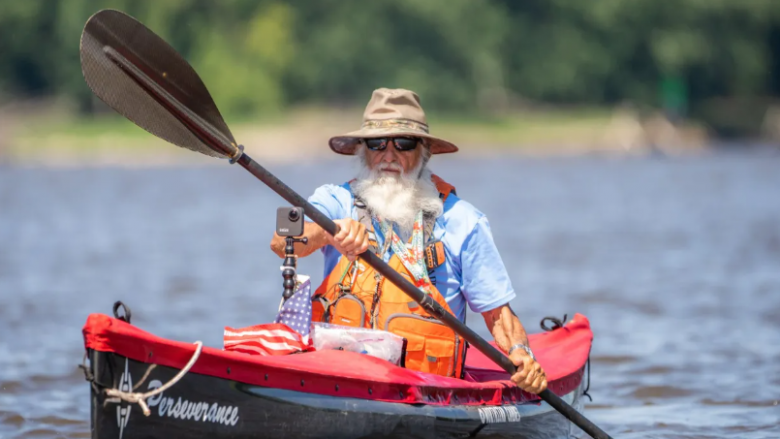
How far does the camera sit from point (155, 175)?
1687 inches

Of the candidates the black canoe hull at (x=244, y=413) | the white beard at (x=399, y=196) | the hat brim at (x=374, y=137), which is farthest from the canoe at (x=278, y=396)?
the hat brim at (x=374, y=137)

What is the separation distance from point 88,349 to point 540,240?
1582 centimetres

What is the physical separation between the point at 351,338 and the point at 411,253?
54 cm

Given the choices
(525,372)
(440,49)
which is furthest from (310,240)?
(440,49)

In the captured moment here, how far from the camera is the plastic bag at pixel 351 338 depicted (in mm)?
5691

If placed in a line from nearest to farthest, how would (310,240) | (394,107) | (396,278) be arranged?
(396,278)
(310,240)
(394,107)

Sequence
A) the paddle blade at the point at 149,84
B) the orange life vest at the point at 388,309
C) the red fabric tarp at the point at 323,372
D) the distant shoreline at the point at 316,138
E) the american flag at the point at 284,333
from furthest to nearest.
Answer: the distant shoreline at the point at 316,138, the orange life vest at the point at 388,309, the american flag at the point at 284,333, the paddle blade at the point at 149,84, the red fabric tarp at the point at 323,372

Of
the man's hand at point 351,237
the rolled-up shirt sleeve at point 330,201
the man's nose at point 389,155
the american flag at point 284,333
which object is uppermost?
the man's nose at point 389,155

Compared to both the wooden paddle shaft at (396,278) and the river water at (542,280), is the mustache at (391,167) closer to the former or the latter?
the river water at (542,280)

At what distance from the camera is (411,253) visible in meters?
5.91

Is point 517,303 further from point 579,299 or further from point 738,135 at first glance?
point 738,135

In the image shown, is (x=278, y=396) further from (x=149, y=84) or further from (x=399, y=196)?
(x=149, y=84)

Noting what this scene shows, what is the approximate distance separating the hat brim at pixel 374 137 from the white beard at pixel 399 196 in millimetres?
192

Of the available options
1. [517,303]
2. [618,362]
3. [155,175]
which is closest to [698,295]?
[517,303]
